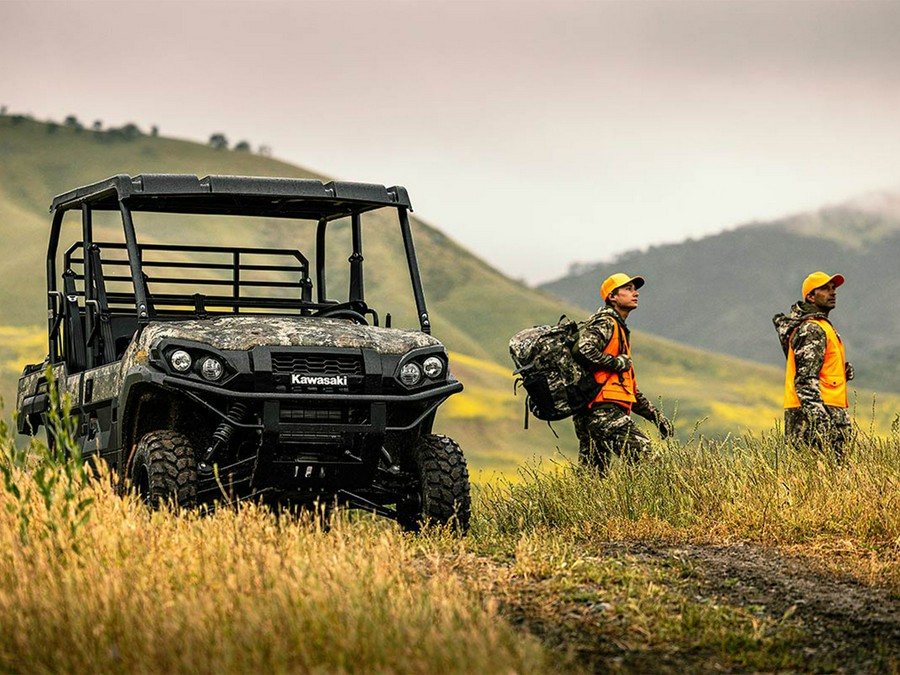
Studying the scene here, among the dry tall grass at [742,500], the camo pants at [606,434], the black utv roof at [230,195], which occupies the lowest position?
the dry tall grass at [742,500]

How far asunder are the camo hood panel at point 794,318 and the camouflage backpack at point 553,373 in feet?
5.62

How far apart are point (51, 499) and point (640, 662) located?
297 cm

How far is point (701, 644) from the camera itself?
6.60 meters

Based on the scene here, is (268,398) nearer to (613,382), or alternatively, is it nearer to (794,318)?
(613,382)

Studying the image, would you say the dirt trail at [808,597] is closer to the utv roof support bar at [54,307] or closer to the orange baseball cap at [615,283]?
the orange baseball cap at [615,283]

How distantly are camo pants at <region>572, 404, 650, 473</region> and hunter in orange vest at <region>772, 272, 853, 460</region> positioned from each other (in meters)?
1.24

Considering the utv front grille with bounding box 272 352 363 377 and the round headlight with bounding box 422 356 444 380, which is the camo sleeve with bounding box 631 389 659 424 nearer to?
the round headlight with bounding box 422 356 444 380

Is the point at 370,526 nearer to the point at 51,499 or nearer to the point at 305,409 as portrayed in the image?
the point at 305,409

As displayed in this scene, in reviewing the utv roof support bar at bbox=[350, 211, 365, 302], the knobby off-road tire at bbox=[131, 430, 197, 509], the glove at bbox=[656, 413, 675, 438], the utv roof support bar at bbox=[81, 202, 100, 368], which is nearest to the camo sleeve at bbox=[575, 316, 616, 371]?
the glove at bbox=[656, 413, 675, 438]

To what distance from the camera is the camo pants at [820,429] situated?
457 inches

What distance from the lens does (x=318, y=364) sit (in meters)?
9.58

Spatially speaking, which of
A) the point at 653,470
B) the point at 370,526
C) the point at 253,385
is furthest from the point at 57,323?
the point at 653,470

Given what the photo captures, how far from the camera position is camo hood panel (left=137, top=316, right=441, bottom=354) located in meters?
9.57

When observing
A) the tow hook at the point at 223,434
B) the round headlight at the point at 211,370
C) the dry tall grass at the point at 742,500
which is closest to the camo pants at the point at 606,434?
the dry tall grass at the point at 742,500
